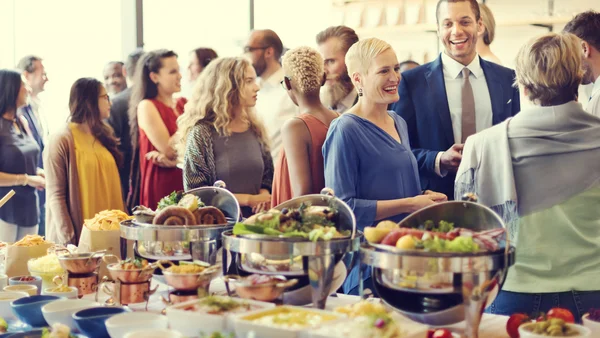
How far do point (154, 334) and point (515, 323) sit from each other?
84 centimetres

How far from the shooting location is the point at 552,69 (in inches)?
92.7

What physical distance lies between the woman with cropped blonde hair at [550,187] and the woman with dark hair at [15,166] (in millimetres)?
3516

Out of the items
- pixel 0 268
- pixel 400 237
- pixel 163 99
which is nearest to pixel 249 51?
pixel 163 99

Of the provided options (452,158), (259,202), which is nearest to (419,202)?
(452,158)

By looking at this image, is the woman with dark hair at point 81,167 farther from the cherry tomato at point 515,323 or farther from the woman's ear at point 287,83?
the cherry tomato at point 515,323

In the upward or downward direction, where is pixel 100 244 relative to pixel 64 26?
downward

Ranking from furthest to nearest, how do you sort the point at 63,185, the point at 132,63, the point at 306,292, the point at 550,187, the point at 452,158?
the point at 132,63 < the point at 63,185 < the point at 452,158 < the point at 550,187 < the point at 306,292

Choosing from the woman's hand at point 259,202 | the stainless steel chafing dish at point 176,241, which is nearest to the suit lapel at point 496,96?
the woman's hand at point 259,202

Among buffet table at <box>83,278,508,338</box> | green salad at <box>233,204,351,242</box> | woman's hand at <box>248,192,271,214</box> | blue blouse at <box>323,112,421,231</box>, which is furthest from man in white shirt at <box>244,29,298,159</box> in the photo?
green salad at <box>233,204,351,242</box>

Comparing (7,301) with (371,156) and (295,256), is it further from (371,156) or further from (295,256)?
(371,156)

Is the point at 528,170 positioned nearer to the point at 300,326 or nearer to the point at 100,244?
the point at 300,326

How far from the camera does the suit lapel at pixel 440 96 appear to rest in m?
3.29

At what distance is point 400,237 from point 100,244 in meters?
1.21

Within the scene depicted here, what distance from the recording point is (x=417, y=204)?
267 centimetres
